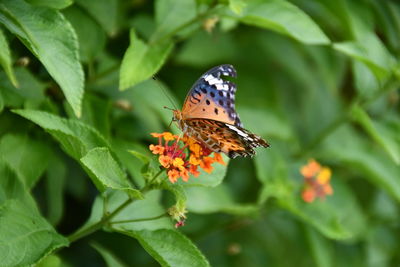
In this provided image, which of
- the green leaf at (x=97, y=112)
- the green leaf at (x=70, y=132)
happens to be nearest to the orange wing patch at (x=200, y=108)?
the green leaf at (x=70, y=132)

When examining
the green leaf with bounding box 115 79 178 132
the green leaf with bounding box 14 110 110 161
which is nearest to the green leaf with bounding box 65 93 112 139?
the green leaf with bounding box 115 79 178 132

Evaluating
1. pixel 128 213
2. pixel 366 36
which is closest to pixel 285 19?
pixel 366 36

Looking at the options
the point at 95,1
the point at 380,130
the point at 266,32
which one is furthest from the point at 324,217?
the point at 95,1

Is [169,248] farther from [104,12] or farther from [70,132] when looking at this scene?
[104,12]

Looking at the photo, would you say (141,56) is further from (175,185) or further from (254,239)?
(254,239)

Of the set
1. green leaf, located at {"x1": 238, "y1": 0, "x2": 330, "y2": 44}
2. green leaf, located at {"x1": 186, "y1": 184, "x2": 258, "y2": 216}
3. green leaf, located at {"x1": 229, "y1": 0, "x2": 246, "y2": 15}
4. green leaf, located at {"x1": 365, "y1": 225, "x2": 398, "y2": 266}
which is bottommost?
green leaf, located at {"x1": 365, "y1": 225, "x2": 398, "y2": 266}

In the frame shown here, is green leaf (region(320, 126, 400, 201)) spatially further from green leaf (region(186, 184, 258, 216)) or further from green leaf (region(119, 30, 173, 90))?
green leaf (region(119, 30, 173, 90))

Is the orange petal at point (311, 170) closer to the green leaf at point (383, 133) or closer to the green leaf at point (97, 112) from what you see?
the green leaf at point (383, 133)
